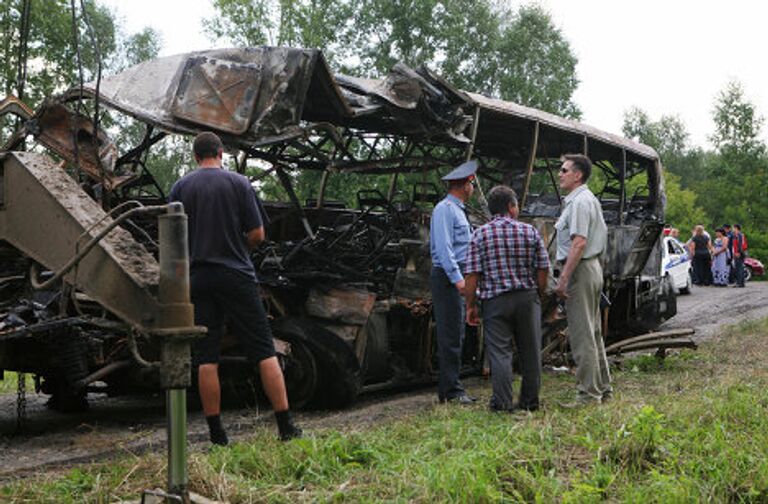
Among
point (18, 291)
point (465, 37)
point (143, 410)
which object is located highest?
point (465, 37)

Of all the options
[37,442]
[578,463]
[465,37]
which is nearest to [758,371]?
[578,463]

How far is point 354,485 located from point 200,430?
2.60 meters

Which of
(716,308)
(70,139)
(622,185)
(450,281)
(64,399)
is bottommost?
(716,308)

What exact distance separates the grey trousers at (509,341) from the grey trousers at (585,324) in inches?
11.9

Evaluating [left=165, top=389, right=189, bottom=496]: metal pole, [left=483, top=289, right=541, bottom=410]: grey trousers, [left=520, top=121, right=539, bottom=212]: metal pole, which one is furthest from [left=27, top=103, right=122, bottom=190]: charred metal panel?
[left=520, top=121, right=539, bottom=212]: metal pole

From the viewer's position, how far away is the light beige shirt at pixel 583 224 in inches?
255

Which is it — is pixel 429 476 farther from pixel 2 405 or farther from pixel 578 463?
pixel 2 405

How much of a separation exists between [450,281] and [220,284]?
2510mm

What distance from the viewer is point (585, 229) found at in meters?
6.47

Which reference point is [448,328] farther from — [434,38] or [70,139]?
[434,38]

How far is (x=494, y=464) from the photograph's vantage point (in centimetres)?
413

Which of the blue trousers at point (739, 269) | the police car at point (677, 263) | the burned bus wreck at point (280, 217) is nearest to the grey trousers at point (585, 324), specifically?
the burned bus wreck at point (280, 217)

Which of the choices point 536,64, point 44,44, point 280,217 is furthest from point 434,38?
point 280,217

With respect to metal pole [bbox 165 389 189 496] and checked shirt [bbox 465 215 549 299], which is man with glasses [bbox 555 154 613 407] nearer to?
checked shirt [bbox 465 215 549 299]
